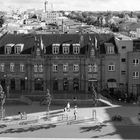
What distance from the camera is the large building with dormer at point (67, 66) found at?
77.8 metres

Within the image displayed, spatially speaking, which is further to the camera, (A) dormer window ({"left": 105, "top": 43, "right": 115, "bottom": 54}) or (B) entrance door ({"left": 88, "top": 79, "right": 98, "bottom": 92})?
(B) entrance door ({"left": 88, "top": 79, "right": 98, "bottom": 92})

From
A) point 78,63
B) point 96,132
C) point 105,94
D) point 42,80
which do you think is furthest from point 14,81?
point 96,132

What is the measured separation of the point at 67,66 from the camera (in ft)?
258

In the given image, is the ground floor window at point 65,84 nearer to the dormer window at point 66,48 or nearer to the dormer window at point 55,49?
the dormer window at point 66,48

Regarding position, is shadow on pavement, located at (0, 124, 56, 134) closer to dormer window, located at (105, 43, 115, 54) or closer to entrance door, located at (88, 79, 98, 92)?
entrance door, located at (88, 79, 98, 92)

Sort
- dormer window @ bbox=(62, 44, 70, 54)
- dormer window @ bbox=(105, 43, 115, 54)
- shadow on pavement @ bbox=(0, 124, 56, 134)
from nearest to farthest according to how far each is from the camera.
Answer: shadow on pavement @ bbox=(0, 124, 56, 134)
dormer window @ bbox=(105, 43, 115, 54)
dormer window @ bbox=(62, 44, 70, 54)

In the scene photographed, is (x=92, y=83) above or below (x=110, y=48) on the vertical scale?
below

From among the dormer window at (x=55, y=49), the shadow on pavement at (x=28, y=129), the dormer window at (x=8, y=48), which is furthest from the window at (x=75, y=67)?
the shadow on pavement at (x=28, y=129)

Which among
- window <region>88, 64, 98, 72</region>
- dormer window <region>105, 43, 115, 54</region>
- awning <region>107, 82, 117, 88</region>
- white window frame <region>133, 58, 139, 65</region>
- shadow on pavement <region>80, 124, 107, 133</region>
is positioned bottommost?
shadow on pavement <region>80, 124, 107, 133</region>

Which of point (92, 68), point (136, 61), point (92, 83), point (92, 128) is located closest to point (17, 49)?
point (92, 68)

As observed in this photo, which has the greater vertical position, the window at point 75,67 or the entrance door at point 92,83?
the window at point 75,67

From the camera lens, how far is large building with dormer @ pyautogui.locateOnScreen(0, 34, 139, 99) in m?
77.8

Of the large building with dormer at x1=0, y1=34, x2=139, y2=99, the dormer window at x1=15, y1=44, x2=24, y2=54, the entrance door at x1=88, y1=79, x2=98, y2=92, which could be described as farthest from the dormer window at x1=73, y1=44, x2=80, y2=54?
the dormer window at x1=15, y1=44, x2=24, y2=54

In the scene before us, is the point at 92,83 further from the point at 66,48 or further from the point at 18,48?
the point at 18,48
